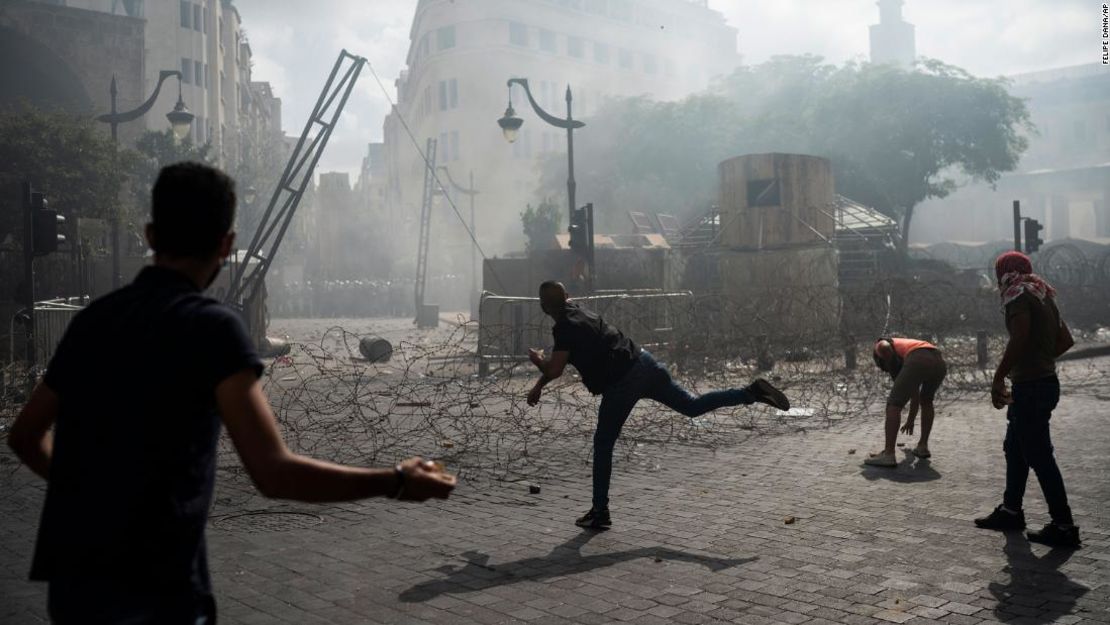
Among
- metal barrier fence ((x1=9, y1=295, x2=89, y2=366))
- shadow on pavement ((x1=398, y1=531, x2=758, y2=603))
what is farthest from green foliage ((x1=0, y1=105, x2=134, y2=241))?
shadow on pavement ((x1=398, y1=531, x2=758, y2=603))

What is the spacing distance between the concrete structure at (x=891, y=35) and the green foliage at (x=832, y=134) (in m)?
66.3

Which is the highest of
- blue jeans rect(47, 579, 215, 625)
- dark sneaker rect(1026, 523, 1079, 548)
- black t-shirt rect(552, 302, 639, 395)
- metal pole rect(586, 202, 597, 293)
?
metal pole rect(586, 202, 597, 293)

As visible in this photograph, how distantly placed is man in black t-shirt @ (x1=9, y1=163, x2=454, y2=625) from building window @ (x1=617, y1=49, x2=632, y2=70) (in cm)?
9653

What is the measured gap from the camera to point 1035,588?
16.4 ft

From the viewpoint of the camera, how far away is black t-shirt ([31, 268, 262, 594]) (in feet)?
6.81

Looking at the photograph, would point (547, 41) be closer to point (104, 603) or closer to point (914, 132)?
point (914, 132)

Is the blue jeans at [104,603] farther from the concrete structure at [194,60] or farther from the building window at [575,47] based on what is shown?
the building window at [575,47]

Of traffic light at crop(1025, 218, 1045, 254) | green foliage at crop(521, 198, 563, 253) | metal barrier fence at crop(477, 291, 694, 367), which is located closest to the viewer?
metal barrier fence at crop(477, 291, 694, 367)

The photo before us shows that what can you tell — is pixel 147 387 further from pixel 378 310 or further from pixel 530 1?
pixel 530 1

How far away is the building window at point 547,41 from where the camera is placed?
87000 millimetres

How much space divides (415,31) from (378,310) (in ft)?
140

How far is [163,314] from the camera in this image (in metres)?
2.12

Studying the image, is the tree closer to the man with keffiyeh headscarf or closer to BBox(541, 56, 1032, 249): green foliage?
BBox(541, 56, 1032, 249): green foliage

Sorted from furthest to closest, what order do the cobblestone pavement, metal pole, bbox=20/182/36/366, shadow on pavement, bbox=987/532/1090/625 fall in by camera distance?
metal pole, bbox=20/182/36/366 < the cobblestone pavement < shadow on pavement, bbox=987/532/1090/625
